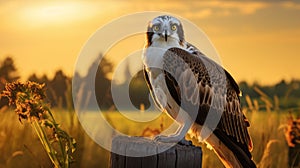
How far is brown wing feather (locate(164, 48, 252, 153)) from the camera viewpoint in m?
6.56

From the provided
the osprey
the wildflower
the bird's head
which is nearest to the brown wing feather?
the osprey

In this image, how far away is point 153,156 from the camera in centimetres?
487

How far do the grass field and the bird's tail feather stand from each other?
0.92 meters

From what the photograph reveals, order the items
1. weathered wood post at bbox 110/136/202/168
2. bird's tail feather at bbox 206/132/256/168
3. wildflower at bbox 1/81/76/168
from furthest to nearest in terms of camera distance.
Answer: bird's tail feather at bbox 206/132/256/168, wildflower at bbox 1/81/76/168, weathered wood post at bbox 110/136/202/168

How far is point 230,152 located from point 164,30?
1.40m

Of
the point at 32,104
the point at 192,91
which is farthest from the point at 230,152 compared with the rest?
the point at 32,104

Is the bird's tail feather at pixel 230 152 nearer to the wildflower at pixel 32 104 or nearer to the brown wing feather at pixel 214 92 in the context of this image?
the brown wing feather at pixel 214 92

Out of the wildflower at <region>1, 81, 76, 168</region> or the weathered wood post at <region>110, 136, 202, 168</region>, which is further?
the wildflower at <region>1, 81, 76, 168</region>

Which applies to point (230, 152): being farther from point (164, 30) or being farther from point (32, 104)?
point (32, 104)

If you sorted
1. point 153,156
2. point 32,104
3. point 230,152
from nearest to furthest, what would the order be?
1. point 153,156
2. point 32,104
3. point 230,152

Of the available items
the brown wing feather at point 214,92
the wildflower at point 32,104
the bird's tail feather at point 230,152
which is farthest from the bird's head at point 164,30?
the wildflower at point 32,104

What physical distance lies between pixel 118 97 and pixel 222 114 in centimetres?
126

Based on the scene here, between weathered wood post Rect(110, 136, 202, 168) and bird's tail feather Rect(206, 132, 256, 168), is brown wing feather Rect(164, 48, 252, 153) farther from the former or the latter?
weathered wood post Rect(110, 136, 202, 168)

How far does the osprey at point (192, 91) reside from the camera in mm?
6543
